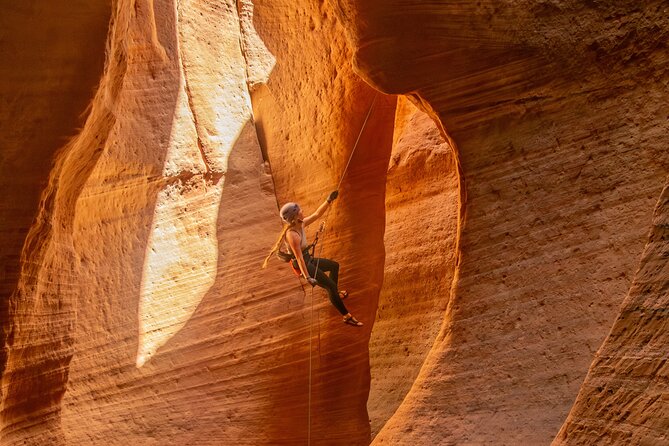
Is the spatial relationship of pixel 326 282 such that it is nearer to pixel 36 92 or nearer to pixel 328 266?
pixel 328 266

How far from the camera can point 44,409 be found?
260 inches

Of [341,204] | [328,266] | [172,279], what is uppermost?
[341,204]

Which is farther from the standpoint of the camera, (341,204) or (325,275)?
(341,204)

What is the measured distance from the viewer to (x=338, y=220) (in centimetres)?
880

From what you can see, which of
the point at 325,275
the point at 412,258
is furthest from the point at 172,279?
the point at 412,258

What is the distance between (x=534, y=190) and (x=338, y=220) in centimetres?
339

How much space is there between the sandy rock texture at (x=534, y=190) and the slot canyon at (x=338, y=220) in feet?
0.04

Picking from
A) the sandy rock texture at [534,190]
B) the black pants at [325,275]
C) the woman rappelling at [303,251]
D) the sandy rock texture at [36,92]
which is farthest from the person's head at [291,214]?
the sandy rock texture at [36,92]

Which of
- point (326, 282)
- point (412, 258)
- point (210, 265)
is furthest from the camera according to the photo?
point (210, 265)

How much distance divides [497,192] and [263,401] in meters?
3.87

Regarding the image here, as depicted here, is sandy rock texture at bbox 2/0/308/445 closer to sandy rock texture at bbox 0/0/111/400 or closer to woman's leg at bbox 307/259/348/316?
woman's leg at bbox 307/259/348/316

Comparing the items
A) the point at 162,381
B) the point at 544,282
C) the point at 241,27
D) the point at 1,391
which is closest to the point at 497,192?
the point at 544,282

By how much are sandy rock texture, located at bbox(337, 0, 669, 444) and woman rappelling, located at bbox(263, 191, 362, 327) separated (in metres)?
1.59

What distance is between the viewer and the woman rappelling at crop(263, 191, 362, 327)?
24.0 feet
